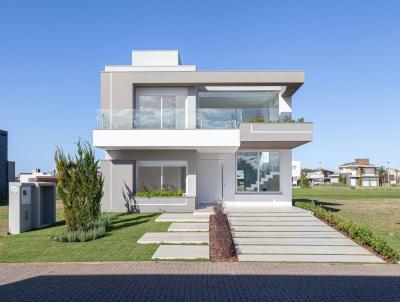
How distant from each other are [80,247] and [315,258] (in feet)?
22.6

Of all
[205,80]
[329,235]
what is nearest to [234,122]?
[205,80]

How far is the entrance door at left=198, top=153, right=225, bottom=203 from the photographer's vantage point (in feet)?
69.0

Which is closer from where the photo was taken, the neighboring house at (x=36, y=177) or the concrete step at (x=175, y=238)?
the concrete step at (x=175, y=238)

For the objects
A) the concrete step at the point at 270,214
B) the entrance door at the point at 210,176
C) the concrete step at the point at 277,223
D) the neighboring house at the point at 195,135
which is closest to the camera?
the concrete step at the point at 277,223

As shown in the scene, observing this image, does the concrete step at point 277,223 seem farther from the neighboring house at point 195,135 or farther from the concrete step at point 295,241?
the neighboring house at point 195,135

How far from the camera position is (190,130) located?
1814 centimetres

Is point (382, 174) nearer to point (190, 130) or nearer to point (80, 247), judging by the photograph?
point (190, 130)

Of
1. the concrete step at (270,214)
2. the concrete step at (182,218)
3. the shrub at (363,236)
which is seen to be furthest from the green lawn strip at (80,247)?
the shrub at (363,236)

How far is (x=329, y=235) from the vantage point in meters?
12.6

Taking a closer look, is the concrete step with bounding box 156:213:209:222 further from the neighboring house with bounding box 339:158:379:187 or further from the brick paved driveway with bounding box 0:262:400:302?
the neighboring house with bounding box 339:158:379:187

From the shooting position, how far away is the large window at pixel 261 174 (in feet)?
67.9

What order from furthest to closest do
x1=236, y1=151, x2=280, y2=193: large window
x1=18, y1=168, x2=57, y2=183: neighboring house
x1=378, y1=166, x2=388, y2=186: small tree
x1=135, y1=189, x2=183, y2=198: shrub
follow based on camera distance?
x1=378, y1=166, x2=388, y2=186: small tree → x1=18, y1=168, x2=57, y2=183: neighboring house → x1=236, y1=151, x2=280, y2=193: large window → x1=135, y1=189, x2=183, y2=198: shrub

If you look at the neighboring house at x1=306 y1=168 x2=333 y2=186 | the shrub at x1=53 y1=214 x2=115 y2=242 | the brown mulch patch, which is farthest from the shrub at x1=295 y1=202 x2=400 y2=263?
the neighboring house at x1=306 y1=168 x2=333 y2=186

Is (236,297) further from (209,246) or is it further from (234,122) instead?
(234,122)
